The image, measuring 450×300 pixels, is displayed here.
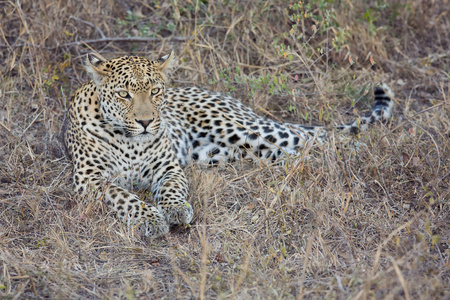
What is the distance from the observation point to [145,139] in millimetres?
6027

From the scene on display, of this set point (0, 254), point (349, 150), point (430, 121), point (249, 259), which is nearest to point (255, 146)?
point (349, 150)

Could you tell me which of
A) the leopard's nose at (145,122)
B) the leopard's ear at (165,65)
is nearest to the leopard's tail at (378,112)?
the leopard's ear at (165,65)

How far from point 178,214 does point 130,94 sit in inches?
47.8

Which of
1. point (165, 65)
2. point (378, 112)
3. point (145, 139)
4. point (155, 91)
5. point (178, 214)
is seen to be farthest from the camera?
point (378, 112)

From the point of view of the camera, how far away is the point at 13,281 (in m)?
4.43

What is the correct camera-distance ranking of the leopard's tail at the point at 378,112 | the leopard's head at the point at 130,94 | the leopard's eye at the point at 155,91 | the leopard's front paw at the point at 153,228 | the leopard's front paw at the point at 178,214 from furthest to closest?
1. the leopard's tail at the point at 378,112
2. the leopard's eye at the point at 155,91
3. the leopard's head at the point at 130,94
4. the leopard's front paw at the point at 178,214
5. the leopard's front paw at the point at 153,228

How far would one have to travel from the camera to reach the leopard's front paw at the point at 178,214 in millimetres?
5434

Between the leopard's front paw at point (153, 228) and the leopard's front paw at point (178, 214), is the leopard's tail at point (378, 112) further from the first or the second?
the leopard's front paw at point (153, 228)

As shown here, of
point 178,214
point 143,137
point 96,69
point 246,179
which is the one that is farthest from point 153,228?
point 96,69

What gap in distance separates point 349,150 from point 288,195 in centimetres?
108

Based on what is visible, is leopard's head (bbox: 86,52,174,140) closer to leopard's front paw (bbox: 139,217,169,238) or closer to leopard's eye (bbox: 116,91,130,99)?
leopard's eye (bbox: 116,91,130,99)

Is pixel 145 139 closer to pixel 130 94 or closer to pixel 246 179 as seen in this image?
pixel 130 94

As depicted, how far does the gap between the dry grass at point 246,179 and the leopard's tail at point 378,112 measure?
218mm

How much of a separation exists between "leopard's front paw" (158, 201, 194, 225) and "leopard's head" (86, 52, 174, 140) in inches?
32.0
